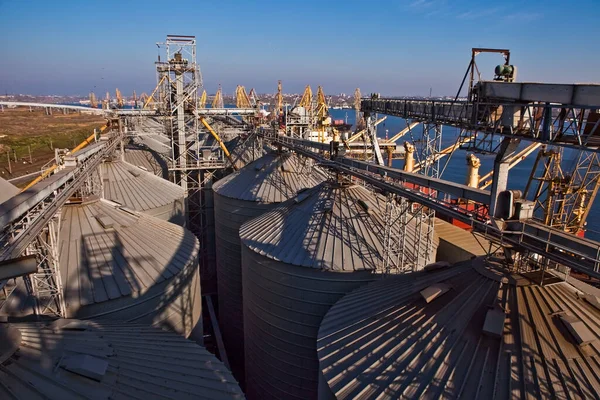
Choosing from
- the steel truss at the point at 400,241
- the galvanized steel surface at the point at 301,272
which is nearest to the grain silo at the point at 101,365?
the galvanized steel surface at the point at 301,272

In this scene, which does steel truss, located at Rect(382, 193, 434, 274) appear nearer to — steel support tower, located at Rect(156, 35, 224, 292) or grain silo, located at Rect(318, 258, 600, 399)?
grain silo, located at Rect(318, 258, 600, 399)

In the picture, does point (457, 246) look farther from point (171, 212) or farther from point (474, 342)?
point (171, 212)

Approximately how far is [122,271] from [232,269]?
379 inches

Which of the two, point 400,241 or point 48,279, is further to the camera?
point 400,241

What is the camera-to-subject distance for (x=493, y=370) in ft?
27.4

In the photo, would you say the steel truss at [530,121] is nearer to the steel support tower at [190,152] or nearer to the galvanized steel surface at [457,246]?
the galvanized steel surface at [457,246]

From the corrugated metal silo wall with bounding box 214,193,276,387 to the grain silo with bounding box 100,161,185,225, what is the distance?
2.54m

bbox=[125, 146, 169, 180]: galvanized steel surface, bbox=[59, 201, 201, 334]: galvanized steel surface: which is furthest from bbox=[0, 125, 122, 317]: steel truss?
bbox=[125, 146, 169, 180]: galvanized steel surface

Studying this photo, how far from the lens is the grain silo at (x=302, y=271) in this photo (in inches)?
564

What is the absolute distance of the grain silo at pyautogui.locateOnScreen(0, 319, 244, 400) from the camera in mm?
7770

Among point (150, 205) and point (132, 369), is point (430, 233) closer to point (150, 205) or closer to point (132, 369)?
point (132, 369)

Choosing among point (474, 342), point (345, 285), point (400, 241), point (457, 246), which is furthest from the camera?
point (457, 246)

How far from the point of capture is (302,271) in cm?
1438

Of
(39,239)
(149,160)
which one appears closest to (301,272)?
(39,239)
